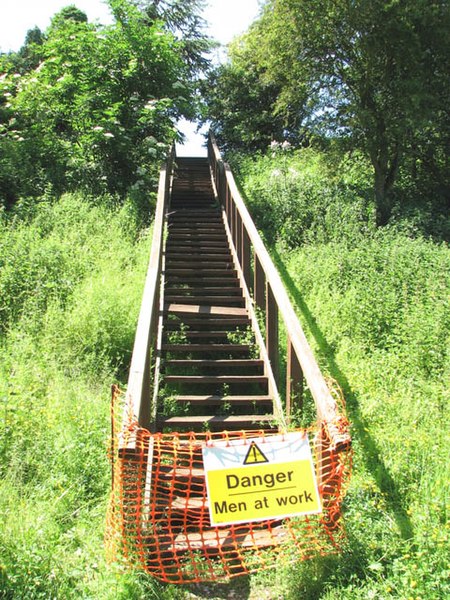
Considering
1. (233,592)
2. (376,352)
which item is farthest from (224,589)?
(376,352)

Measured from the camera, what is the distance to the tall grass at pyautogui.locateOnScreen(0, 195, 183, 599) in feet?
10.3

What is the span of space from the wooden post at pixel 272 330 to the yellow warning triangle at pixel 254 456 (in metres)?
2.15

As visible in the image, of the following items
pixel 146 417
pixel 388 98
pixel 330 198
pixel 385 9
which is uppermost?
pixel 385 9

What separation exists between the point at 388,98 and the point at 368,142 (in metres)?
0.91

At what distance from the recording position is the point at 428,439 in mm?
4207

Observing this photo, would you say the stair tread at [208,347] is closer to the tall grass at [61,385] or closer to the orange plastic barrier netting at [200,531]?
the tall grass at [61,385]

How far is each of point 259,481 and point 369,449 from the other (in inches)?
65.8

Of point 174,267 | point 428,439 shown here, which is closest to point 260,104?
point 174,267

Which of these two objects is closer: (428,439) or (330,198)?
(428,439)

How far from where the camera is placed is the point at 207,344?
5895 millimetres

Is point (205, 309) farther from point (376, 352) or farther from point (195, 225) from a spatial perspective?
point (195, 225)

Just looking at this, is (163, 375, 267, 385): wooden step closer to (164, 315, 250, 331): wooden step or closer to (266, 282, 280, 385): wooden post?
(266, 282, 280, 385): wooden post

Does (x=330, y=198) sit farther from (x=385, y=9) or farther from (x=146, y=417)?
(x=146, y=417)

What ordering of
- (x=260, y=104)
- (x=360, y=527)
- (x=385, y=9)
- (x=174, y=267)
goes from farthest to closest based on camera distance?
(x=260, y=104) → (x=385, y=9) → (x=174, y=267) → (x=360, y=527)
